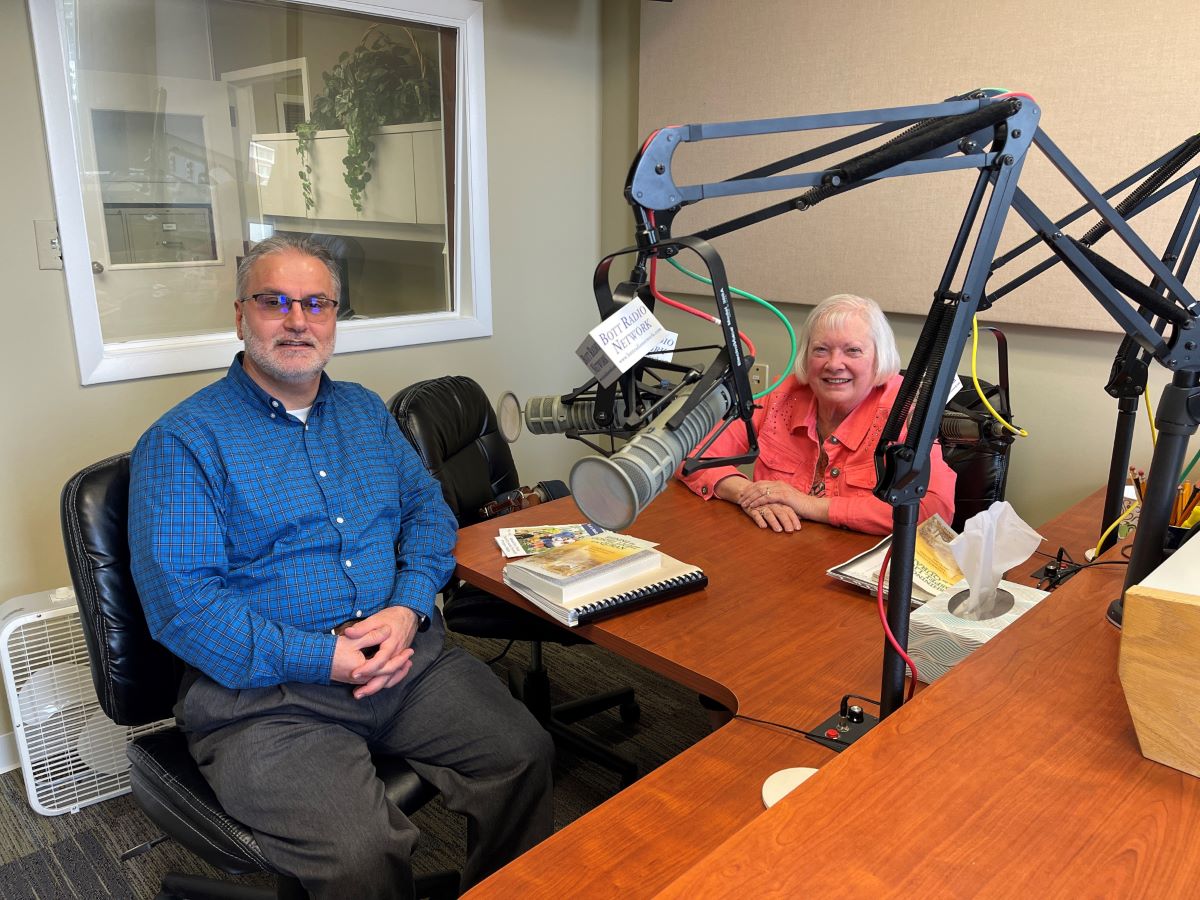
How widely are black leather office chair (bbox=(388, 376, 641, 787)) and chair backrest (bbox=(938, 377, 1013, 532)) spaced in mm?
1111

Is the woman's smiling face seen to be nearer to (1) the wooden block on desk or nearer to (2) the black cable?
(2) the black cable

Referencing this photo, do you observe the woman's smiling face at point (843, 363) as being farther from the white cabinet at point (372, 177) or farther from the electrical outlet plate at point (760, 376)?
the white cabinet at point (372, 177)

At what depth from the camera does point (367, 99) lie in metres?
2.82

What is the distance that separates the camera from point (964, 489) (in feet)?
7.47

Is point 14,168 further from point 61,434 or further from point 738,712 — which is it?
point 738,712

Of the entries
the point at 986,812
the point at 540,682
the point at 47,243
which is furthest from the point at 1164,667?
the point at 47,243

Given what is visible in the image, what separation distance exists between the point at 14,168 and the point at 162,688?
136 cm

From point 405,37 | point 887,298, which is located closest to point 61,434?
point 405,37

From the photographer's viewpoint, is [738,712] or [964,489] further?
[964,489]

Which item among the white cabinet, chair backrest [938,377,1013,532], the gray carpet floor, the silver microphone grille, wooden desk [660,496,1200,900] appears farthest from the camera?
the white cabinet

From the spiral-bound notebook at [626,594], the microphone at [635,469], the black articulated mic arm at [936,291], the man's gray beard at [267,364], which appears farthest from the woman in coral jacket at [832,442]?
the microphone at [635,469]

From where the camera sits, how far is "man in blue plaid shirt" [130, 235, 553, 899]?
4.60 ft

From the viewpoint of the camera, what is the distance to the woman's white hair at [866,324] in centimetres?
203

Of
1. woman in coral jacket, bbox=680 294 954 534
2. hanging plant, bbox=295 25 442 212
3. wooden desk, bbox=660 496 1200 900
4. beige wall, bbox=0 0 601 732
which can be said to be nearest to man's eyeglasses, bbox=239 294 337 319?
beige wall, bbox=0 0 601 732
